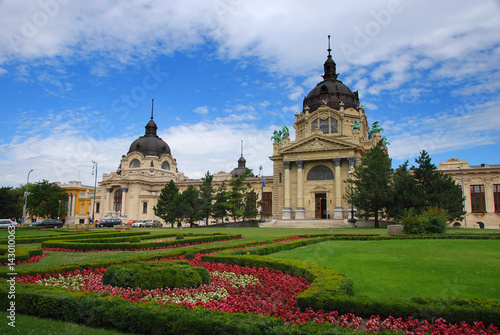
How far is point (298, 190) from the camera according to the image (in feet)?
174

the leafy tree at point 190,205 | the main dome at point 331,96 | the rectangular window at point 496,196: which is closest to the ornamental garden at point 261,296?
the leafy tree at point 190,205

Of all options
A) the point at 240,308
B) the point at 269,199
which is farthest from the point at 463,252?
the point at 269,199

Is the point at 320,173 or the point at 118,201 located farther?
the point at 118,201

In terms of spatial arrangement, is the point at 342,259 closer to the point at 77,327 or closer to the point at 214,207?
the point at 77,327

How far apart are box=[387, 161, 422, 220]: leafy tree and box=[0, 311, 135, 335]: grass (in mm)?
33406

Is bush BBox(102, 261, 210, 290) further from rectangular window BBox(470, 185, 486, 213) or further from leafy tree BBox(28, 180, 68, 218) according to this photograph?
leafy tree BBox(28, 180, 68, 218)

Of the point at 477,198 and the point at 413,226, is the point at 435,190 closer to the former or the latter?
the point at 413,226

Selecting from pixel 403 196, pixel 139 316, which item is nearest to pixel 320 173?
pixel 403 196

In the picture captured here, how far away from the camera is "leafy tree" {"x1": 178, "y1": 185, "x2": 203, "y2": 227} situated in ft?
171

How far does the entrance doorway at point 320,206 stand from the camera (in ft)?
175

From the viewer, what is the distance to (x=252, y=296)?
8.64 m

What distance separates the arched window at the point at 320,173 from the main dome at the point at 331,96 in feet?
36.3

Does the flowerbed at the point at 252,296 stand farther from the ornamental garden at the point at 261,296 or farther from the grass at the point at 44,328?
the grass at the point at 44,328

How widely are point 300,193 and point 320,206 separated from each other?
11.6 ft
